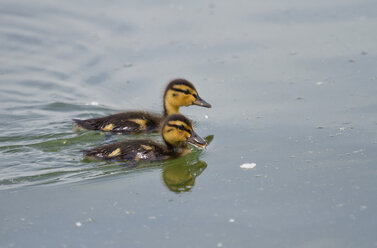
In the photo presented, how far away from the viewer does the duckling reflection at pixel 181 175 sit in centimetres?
525

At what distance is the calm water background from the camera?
4516mm

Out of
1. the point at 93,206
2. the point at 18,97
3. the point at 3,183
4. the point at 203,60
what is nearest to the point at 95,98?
the point at 18,97

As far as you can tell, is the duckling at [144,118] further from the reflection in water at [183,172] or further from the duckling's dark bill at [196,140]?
the reflection in water at [183,172]

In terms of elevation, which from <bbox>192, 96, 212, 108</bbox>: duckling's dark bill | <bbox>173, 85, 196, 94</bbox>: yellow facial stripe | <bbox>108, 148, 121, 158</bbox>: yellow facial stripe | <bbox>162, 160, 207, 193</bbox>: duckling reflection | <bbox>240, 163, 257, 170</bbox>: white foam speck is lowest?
<bbox>162, 160, 207, 193</bbox>: duckling reflection

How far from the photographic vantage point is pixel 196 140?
599 centimetres

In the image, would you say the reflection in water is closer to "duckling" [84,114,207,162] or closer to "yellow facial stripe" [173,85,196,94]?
"duckling" [84,114,207,162]

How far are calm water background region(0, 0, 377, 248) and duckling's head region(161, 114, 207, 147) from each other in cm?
16

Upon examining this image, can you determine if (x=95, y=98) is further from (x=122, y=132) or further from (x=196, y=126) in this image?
(x=196, y=126)

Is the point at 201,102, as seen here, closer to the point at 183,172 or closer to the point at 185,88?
the point at 185,88

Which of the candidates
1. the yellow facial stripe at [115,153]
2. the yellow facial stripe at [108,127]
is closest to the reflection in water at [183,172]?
the yellow facial stripe at [115,153]

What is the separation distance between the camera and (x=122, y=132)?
269 inches

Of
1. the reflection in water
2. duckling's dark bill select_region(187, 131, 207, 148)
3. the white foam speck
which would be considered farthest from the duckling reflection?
the white foam speck

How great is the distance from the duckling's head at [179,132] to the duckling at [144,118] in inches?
29.5

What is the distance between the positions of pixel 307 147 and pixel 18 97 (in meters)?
→ 3.48
